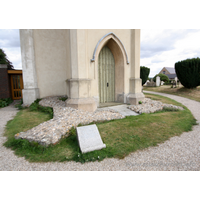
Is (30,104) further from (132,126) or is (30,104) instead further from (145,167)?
(145,167)

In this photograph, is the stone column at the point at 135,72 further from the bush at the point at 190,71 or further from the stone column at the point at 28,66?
the bush at the point at 190,71

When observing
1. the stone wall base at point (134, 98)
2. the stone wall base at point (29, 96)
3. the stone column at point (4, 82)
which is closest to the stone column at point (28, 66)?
the stone wall base at point (29, 96)

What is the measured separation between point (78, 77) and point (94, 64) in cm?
130

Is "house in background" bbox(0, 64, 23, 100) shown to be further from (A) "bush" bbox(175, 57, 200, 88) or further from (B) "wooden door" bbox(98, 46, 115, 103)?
(A) "bush" bbox(175, 57, 200, 88)

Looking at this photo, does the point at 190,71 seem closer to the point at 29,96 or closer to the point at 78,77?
the point at 78,77

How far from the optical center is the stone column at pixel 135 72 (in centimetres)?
777

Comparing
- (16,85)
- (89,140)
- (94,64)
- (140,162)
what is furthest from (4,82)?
(140,162)

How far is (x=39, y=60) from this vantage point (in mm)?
8422

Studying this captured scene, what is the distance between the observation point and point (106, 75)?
8.13m

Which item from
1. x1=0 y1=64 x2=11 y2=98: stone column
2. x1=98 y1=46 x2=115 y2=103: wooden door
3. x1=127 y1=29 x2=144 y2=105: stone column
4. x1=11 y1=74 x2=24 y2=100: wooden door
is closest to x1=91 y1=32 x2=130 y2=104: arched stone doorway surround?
x1=98 y1=46 x2=115 y2=103: wooden door

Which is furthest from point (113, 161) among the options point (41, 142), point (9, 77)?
point (9, 77)

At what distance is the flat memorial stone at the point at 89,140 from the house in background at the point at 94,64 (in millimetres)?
3296

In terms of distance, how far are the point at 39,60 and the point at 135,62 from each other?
240 inches

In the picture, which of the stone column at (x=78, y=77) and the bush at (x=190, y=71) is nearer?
the stone column at (x=78, y=77)
